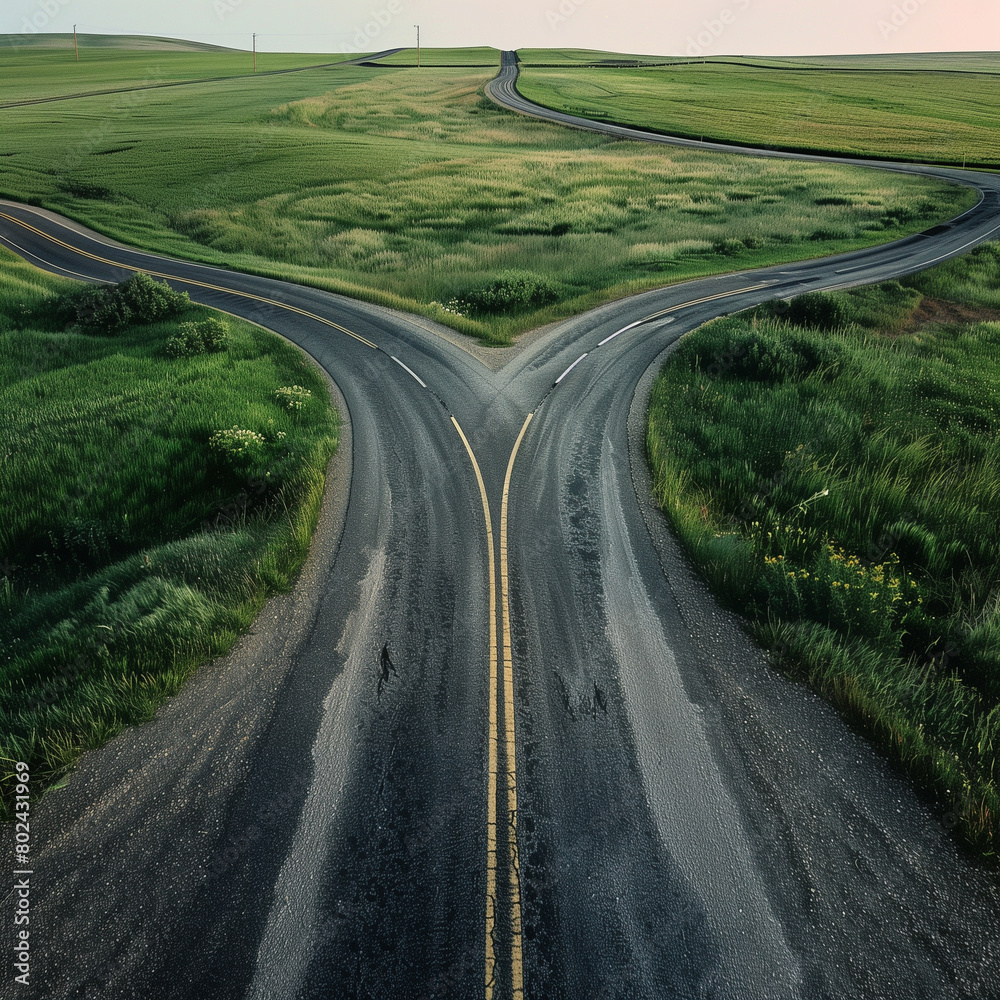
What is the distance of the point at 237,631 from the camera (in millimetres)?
9547

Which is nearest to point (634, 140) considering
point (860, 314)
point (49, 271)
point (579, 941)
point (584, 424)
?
point (860, 314)

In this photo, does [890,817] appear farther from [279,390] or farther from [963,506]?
[279,390]

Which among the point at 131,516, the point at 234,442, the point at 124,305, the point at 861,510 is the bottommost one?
the point at 131,516

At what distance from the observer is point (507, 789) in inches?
283

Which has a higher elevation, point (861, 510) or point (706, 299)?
point (706, 299)

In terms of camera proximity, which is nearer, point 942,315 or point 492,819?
point 492,819

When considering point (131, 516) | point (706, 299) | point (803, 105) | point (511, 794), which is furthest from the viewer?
point (803, 105)

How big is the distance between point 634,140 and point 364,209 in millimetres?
36287

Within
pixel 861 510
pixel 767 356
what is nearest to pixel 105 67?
pixel 767 356

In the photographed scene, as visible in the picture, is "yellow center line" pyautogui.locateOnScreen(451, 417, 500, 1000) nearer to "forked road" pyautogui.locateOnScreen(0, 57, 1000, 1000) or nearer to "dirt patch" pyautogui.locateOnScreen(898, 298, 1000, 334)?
"forked road" pyautogui.locateOnScreen(0, 57, 1000, 1000)

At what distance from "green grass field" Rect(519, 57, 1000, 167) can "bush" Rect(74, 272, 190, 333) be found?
6230 cm

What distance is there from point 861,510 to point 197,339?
2083 cm

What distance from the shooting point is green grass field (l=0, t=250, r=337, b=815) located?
8.38 m

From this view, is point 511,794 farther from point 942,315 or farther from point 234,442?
point 942,315
